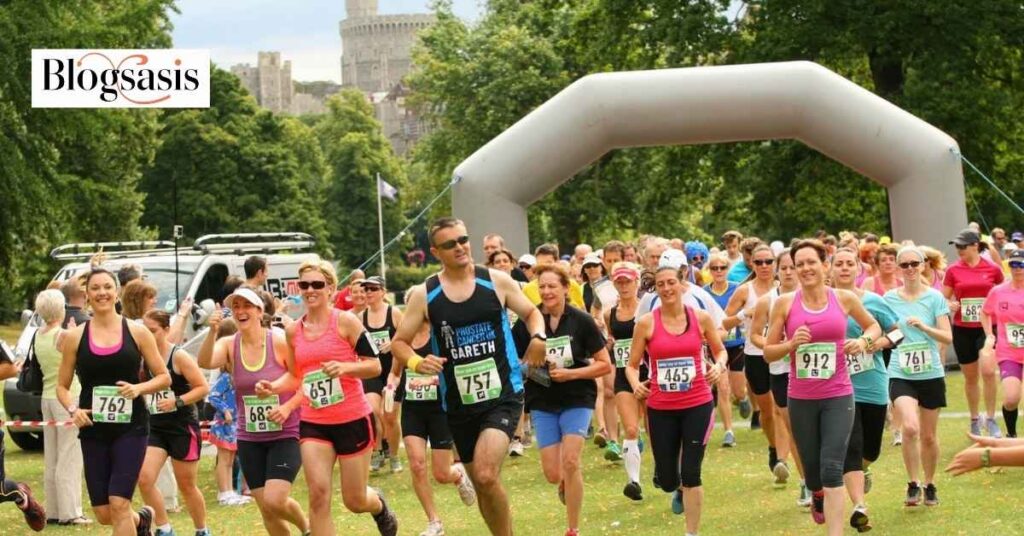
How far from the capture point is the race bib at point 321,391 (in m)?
9.12

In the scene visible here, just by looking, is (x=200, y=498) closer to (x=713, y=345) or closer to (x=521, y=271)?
(x=713, y=345)

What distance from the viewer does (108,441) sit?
362 inches

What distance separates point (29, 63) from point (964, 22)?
18.5m

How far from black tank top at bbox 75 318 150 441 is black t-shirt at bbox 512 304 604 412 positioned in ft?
8.52

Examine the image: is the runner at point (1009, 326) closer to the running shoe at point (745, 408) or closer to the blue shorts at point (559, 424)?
the blue shorts at point (559, 424)

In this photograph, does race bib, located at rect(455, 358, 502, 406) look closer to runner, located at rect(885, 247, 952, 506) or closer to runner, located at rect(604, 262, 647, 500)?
runner, located at rect(604, 262, 647, 500)

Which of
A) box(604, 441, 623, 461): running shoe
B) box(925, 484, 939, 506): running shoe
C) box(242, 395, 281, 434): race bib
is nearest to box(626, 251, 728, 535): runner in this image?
box(925, 484, 939, 506): running shoe

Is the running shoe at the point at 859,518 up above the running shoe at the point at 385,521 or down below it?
below

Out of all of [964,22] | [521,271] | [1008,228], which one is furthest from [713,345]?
[1008,228]

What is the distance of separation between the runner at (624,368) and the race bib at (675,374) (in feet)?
6.44

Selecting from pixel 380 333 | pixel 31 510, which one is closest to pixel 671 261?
pixel 380 333

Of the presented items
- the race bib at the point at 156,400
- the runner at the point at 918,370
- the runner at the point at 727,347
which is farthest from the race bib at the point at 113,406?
the runner at the point at 727,347

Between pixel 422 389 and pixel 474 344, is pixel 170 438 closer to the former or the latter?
pixel 422 389

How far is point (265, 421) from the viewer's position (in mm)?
9375
